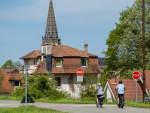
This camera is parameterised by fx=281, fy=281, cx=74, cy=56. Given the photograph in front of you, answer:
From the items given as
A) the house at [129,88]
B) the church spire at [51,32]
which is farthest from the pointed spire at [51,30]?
the house at [129,88]

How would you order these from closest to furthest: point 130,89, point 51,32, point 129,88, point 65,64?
point 130,89
point 129,88
point 65,64
point 51,32

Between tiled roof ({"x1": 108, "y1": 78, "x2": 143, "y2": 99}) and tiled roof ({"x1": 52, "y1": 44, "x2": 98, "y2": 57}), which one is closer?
tiled roof ({"x1": 108, "y1": 78, "x2": 143, "y2": 99})

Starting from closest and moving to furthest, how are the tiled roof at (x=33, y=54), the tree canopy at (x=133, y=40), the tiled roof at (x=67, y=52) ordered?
the tree canopy at (x=133, y=40)
the tiled roof at (x=67, y=52)
the tiled roof at (x=33, y=54)

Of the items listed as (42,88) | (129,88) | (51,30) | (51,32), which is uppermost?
(51,30)

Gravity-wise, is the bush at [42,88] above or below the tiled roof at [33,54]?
below

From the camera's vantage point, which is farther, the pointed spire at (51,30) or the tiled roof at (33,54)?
the pointed spire at (51,30)

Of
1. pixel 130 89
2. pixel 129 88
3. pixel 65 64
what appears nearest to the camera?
pixel 130 89

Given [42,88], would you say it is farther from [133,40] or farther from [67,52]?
[133,40]

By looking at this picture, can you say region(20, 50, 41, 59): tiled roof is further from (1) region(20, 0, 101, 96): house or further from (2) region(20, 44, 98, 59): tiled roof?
(1) region(20, 0, 101, 96): house

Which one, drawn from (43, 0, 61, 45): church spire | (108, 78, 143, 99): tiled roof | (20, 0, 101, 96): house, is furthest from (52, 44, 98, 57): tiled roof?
(43, 0, 61, 45): church spire

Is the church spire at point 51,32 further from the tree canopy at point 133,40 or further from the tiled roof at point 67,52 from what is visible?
the tree canopy at point 133,40

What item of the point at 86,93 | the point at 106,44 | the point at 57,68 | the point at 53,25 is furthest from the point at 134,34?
the point at 53,25

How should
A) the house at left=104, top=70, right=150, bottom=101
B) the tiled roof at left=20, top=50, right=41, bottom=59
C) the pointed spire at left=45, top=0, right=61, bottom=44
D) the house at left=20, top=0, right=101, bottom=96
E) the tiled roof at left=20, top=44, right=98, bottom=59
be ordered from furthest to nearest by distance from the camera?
the pointed spire at left=45, top=0, right=61, bottom=44, the tiled roof at left=20, top=50, right=41, bottom=59, the tiled roof at left=20, top=44, right=98, bottom=59, the house at left=20, top=0, right=101, bottom=96, the house at left=104, top=70, right=150, bottom=101

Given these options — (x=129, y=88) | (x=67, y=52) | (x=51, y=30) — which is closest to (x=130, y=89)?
(x=129, y=88)
